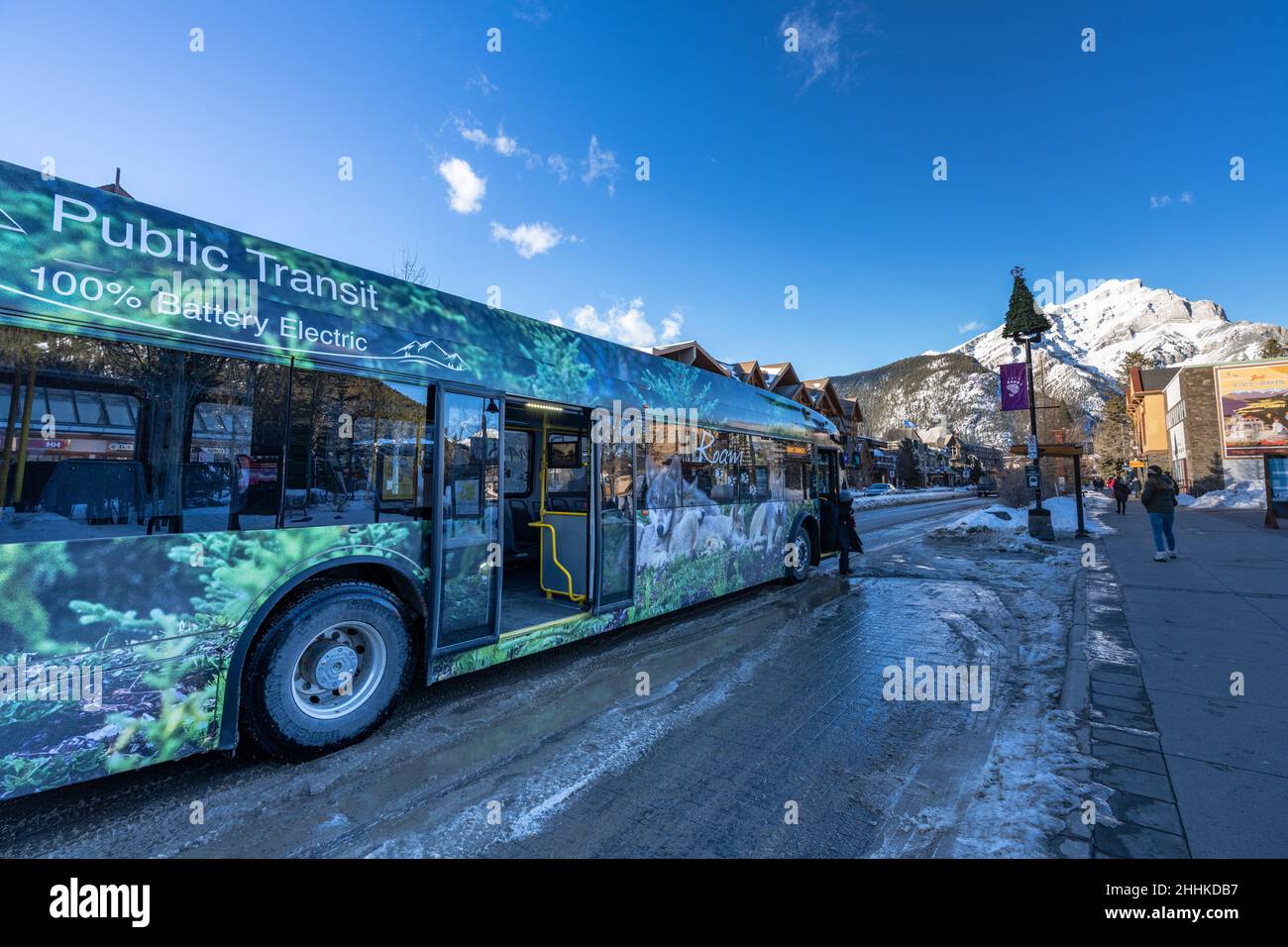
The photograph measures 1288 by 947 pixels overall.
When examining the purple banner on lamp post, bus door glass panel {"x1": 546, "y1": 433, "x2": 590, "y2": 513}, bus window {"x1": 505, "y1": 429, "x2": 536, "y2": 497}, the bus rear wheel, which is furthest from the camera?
the purple banner on lamp post

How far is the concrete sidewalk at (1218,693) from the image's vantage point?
8.40 feet

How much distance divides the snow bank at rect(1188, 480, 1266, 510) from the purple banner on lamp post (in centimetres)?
1853

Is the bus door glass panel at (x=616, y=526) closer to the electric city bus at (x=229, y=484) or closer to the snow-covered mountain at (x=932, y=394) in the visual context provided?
the electric city bus at (x=229, y=484)

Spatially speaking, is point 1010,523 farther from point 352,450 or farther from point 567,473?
point 352,450

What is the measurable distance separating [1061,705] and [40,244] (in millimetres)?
6771

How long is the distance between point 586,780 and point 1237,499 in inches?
1533

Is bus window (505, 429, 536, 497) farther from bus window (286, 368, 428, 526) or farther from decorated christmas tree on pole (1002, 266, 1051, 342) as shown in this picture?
decorated christmas tree on pole (1002, 266, 1051, 342)

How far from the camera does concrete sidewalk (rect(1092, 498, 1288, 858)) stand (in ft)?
8.40

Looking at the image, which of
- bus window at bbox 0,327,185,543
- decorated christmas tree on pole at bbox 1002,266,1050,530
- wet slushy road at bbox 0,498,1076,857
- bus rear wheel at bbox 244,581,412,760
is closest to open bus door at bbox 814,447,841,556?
wet slushy road at bbox 0,498,1076,857

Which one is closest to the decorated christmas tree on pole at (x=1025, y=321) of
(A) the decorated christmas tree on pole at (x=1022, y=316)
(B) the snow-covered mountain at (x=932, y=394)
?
(A) the decorated christmas tree on pole at (x=1022, y=316)

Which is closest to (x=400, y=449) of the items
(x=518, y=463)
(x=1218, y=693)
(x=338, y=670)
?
(x=338, y=670)

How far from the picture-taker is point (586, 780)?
310cm
